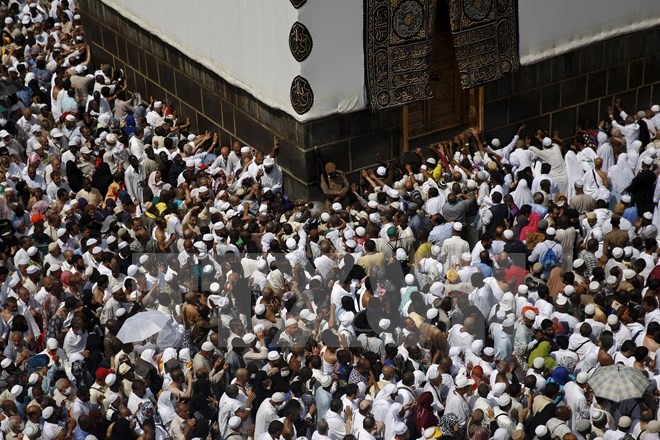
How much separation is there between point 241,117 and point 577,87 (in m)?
5.76

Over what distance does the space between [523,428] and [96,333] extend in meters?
5.56

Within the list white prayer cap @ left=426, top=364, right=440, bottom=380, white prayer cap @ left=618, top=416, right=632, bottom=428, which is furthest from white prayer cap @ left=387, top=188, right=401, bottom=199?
white prayer cap @ left=618, top=416, right=632, bottom=428

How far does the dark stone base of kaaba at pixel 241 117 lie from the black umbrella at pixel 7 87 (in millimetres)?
2423

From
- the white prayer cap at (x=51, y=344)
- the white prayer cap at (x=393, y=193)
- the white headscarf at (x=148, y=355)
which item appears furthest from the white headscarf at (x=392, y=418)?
the white prayer cap at (x=393, y=193)

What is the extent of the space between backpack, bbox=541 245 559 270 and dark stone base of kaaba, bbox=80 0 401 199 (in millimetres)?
4170

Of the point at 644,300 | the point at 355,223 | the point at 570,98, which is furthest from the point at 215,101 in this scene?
the point at 644,300

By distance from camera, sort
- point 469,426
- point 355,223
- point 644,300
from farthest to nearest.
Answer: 1. point 355,223
2. point 644,300
3. point 469,426

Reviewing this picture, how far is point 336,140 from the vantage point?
18078 mm

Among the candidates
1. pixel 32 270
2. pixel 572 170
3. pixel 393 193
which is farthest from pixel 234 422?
pixel 572 170

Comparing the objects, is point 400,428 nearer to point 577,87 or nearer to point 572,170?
point 572,170

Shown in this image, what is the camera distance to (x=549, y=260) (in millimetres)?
15227

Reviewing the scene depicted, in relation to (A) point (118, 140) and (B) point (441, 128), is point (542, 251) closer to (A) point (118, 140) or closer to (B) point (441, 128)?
(B) point (441, 128)

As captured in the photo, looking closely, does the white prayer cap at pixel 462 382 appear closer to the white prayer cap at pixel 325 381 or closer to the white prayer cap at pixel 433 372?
the white prayer cap at pixel 433 372

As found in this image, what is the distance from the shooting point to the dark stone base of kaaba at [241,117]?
59.0 ft
